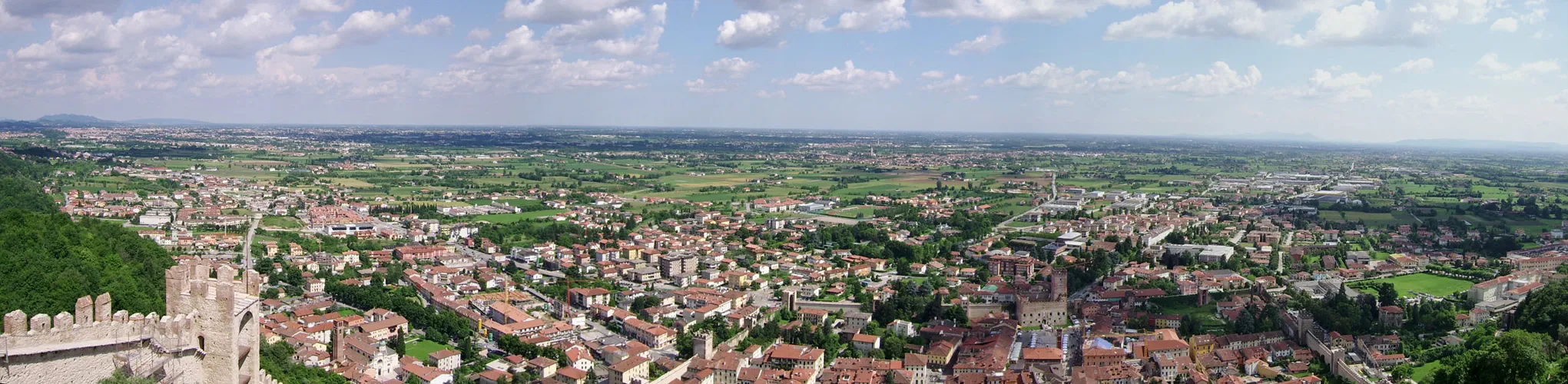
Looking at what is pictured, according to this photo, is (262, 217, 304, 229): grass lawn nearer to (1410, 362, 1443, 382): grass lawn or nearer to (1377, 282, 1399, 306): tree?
(1377, 282, 1399, 306): tree

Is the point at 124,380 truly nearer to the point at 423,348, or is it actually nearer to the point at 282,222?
the point at 423,348

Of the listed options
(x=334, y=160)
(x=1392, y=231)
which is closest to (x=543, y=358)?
(x=1392, y=231)

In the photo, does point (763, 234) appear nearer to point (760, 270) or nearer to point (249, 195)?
point (760, 270)

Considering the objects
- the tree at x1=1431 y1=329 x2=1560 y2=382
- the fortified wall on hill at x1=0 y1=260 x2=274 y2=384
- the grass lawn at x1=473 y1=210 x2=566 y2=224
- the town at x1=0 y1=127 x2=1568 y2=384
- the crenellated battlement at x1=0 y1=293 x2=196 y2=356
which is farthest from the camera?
the grass lawn at x1=473 y1=210 x2=566 y2=224

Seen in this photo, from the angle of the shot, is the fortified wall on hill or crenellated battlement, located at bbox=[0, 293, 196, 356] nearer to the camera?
crenellated battlement, located at bbox=[0, 293, 196, 356]

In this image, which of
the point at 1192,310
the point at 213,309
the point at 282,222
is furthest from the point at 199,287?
the point at 282,222

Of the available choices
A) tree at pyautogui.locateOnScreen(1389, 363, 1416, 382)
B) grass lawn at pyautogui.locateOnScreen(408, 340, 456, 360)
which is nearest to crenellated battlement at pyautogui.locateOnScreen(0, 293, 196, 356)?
grass lawn at pyautogui.locateOnScreen(408, 340, 456, 360)
